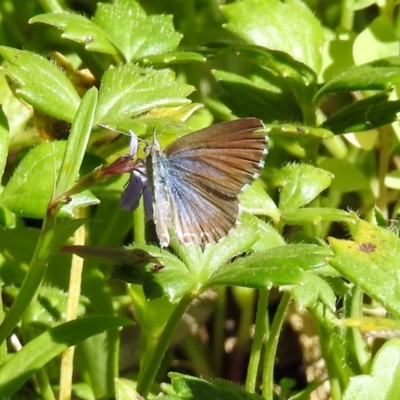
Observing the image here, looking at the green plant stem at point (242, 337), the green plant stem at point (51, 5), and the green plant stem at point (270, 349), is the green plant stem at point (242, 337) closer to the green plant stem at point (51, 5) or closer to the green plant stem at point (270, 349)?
the green plant stem at point (270, 349)

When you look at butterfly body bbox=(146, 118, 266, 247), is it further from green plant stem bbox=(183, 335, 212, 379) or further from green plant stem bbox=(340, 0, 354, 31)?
green plant stem bbox=(340, 0, 354, 31)

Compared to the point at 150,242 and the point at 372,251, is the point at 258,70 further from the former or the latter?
the point at 372,251

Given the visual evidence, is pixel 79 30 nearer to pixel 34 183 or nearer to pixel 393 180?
pixel 34 183

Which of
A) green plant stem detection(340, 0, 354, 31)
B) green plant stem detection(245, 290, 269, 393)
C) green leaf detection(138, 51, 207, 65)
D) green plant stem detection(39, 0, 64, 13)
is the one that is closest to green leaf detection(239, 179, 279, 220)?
green plant stem detection(245, 290, 269, 393)

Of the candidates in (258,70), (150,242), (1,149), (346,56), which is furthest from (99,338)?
(346,56)

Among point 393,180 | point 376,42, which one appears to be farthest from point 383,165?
point 376,42
